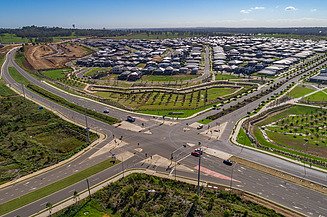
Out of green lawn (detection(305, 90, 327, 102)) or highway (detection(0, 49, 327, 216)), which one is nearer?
highway (detection(0, 49, 327, 216))

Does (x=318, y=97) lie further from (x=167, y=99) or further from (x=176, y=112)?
(x=167, y=99)

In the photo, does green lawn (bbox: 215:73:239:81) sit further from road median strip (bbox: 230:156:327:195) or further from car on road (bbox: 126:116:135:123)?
road median strip (bbox: 230:156:327:195)

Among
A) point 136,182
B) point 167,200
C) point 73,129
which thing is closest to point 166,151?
point 136,182

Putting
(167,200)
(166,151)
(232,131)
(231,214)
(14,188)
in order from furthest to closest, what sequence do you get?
(232,131)
(166,151)
(14,188)
(167,200)
(231,214)

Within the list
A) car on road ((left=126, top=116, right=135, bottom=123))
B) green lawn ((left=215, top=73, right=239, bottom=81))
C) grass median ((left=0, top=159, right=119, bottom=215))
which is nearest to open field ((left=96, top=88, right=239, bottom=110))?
car on road ((left=126, top=116, right=135, bottom=123))

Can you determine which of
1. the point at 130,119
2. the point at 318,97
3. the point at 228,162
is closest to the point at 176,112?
the point at 130,119

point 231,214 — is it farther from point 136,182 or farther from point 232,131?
point 232,131
